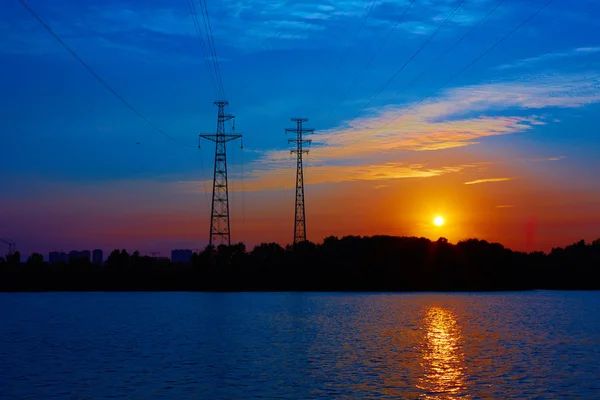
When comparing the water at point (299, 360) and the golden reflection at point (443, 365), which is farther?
the water at point (299, 360)

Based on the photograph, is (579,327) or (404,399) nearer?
(404,399)

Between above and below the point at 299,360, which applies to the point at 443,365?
below

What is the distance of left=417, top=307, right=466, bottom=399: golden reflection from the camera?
1486 inches

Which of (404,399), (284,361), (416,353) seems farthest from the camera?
(416,353)

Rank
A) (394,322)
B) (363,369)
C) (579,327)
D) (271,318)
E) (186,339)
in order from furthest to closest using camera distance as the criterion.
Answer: (271,318), (394,322), (579,327), (186,339), (363,369)

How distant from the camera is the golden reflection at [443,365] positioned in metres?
37.7

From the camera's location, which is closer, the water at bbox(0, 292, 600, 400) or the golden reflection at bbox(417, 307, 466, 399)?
the golden reflection at bbox(417, 307, 466, 399)

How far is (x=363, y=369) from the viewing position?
151 feet

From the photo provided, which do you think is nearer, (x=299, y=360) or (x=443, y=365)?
(x=443, y=365)

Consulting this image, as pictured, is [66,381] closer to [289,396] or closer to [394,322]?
A: [289,396]

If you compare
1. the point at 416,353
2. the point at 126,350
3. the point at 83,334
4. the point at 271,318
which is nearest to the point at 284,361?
the point at 416,353

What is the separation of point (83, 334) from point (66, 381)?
3685cm

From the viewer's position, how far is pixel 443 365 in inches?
1928

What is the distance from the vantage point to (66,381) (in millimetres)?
41625
